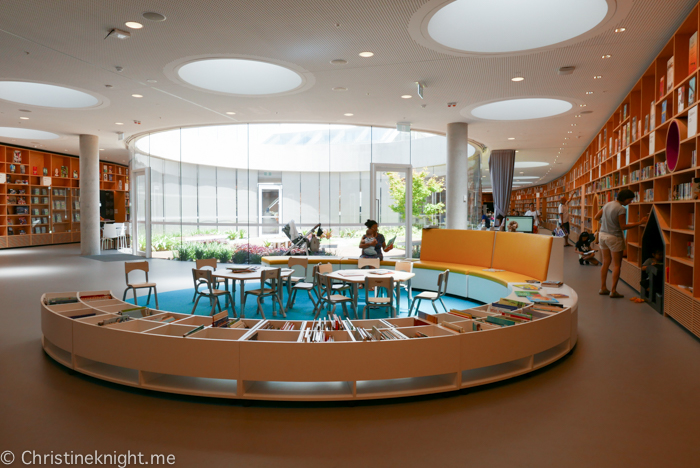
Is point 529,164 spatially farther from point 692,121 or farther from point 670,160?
point 692,121

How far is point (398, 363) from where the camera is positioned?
11.4ft

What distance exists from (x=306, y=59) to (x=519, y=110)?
6.36 meters

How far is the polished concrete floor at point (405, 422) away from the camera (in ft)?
9.08

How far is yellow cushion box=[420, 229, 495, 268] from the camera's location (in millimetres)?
8328

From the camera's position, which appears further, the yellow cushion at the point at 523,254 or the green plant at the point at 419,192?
the green plant at the point at 419,192

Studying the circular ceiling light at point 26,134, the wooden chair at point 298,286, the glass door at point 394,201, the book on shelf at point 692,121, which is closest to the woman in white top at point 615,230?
the book on shelf at point 692,121

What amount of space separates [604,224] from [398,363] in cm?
601

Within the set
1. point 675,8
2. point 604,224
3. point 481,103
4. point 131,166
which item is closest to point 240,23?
point 675,8

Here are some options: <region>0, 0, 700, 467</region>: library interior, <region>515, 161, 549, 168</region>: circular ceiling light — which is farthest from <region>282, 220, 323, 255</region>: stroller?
<region>515, 161, 549, 168</region>: circular ceiling light

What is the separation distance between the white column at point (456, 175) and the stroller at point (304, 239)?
3.44 metres

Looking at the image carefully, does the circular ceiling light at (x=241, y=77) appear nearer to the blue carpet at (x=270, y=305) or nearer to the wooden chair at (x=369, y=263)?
the wooden chair at (x=369, y=263)

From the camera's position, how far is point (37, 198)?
17.5m

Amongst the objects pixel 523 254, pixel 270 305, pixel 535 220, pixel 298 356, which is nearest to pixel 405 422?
pixel 298 356

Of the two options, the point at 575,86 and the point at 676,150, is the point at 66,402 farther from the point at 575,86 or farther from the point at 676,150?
the point at 575,86
